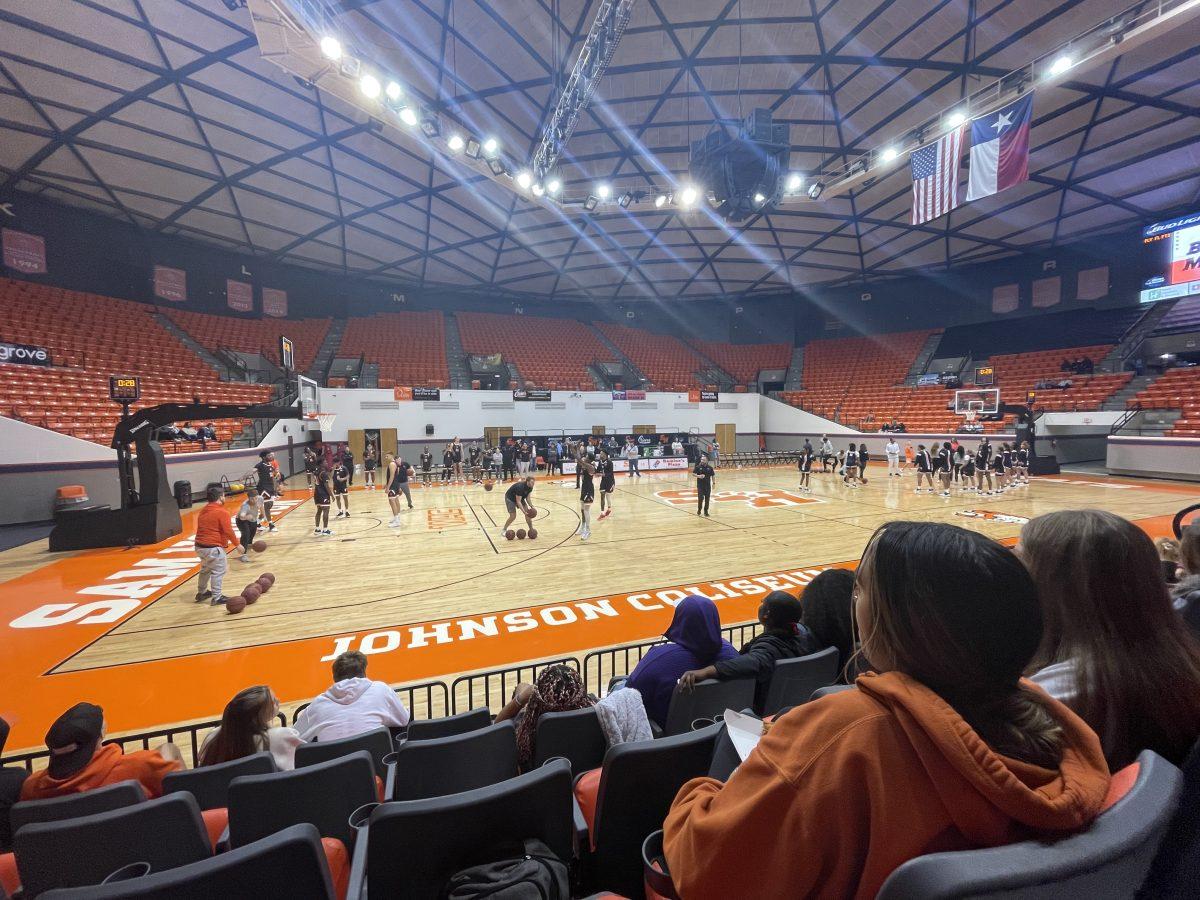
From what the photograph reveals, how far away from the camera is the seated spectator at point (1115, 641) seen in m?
1.28

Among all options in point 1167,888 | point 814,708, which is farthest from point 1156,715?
point 814,708

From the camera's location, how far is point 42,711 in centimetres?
456

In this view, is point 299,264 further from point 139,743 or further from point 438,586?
point 139,743

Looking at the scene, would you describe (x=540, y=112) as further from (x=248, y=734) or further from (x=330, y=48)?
(x=248, y=734)

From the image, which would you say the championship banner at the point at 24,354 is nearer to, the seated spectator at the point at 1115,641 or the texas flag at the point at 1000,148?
the seated spectator at the point at 1115,641

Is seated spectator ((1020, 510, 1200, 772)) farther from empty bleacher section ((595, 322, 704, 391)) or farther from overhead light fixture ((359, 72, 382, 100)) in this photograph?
empty bleacher section ((595, 322, 704, 391))

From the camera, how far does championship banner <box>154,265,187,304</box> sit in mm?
22016

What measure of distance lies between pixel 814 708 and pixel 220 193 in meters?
25.3

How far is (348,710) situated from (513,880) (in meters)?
2.34

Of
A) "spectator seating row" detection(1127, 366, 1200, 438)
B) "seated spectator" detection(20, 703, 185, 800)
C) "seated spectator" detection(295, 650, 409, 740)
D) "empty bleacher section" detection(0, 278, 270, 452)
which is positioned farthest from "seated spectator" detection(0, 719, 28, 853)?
"spectator seating row" detection(1127, 366, 1200, 438)

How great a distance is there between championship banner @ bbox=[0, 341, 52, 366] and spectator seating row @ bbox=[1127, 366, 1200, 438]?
36.9m

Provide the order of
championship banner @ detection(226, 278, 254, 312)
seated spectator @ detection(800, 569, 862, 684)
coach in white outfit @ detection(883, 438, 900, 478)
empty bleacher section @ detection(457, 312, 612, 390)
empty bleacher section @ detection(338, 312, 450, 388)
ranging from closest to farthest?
1. seated spectator @ detection(800, 569, 862, 684)
2. coach in white outfit @ detection(883, 438, 900, 478)
3. championship banner @ detection(226, 278, 254, 312)
4. empty bleacher section @ detection(338, 312, 450, 388)
5. empty bleacher section @ detection(457, 312, 612, 390)

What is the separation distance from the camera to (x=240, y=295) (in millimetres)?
24812

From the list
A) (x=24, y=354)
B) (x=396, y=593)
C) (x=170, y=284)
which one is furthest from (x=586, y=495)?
(x=170, y=284)
